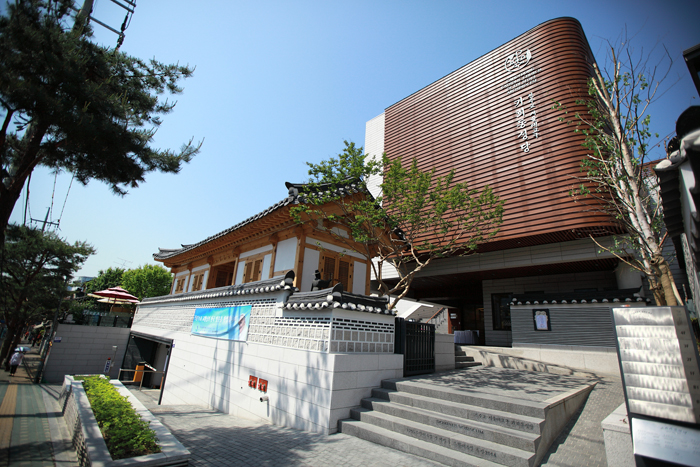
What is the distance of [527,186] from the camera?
42.7 feet

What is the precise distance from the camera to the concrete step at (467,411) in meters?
4.25

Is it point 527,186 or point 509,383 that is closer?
point 509,383

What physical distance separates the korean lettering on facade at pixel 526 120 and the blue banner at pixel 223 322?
13082mm

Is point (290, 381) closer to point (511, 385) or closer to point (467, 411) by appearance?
point (467, 411)

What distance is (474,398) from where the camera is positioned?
5117 millimetres

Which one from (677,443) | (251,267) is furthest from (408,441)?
(251,267)

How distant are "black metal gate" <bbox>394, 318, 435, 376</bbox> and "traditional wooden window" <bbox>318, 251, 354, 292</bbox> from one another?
10.5 feet

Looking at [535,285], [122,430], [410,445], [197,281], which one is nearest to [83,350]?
[197,281]

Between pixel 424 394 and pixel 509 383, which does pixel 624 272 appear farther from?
pixel 424 394

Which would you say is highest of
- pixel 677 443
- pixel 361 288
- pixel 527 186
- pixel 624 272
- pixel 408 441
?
pixel 527 186

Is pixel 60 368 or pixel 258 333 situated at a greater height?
pixel 258 333

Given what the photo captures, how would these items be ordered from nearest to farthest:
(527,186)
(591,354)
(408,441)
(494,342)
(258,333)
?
(408,441) < (258,333) < (591,354) < (527,186) < (494,342)

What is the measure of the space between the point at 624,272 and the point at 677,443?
1307 cm

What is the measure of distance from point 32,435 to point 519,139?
1774cm
